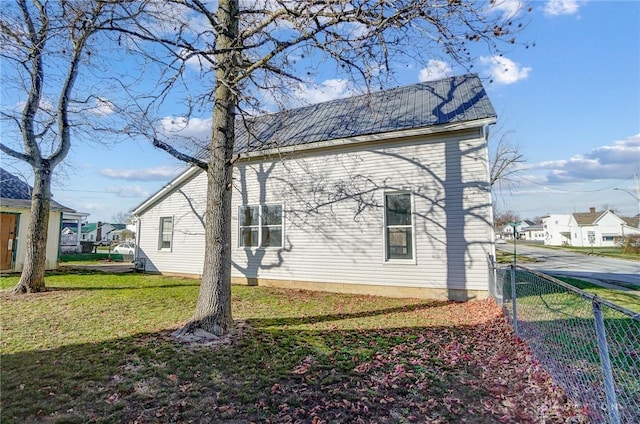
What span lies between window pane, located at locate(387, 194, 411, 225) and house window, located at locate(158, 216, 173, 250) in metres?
8.72

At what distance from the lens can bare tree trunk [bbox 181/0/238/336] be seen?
5125mm

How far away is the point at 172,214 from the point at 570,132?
14998mm

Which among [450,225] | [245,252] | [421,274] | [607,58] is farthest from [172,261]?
[607,58]

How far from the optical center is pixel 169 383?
3.44 meters

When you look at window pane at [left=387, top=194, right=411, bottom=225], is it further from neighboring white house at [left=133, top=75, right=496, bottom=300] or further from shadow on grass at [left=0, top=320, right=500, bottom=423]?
shadow on grass at [left=0, top=320, right=500, bottom=423]

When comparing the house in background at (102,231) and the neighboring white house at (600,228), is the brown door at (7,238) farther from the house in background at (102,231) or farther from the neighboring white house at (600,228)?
the neighboring white house at (600,228)

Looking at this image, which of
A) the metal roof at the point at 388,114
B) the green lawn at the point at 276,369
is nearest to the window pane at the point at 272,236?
the metal roof at the point at 388,114

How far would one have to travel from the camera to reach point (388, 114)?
975 cm

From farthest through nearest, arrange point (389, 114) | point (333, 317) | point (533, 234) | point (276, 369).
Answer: point (533, 234) → point (389, 114) → point (333, 317) → point (276, 369)

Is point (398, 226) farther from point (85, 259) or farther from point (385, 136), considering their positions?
point (85, 259)

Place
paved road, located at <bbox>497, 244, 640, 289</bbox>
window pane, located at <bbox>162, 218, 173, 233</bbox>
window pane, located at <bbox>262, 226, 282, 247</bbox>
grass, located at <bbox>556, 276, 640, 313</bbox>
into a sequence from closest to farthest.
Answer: grass, located at <bbox>556, 276, 640, 313</bbox>
window pane, located at <bbox>262, 226, 282, 247</bbox>
paved road, located at <bbox>497, 244, 640, 289</bbox>
window pane, located at <bbox>162, 218, 173, 233</bbox>

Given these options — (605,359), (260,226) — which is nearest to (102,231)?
(260,226)

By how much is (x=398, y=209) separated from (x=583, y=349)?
512cm

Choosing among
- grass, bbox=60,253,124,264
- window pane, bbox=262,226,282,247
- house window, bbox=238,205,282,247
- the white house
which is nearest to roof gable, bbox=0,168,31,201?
grass, bbox=60,253,124,264
